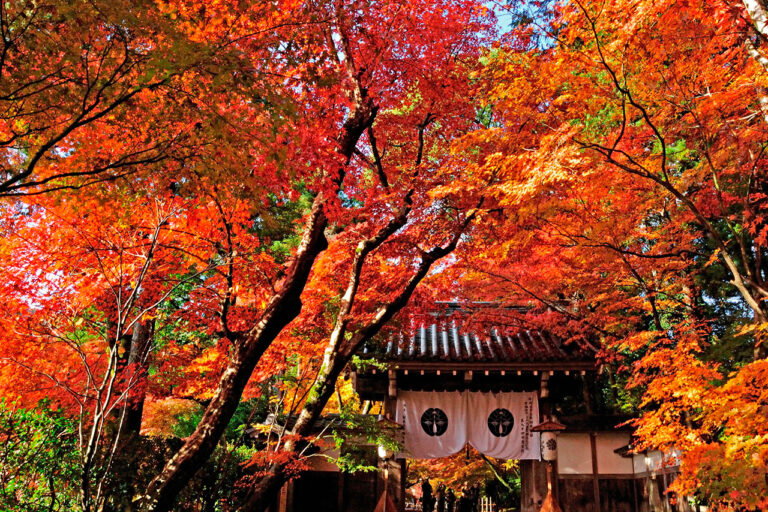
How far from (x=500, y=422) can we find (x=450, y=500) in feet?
39.6

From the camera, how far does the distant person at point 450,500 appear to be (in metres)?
21.9

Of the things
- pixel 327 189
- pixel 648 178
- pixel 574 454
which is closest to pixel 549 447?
pixel 574 454

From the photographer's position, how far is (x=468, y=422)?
1228 centimetres

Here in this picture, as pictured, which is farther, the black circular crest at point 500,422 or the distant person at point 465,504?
the distant person at point 465,504

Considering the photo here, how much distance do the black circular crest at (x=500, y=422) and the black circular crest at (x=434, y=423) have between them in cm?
110

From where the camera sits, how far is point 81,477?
5.23 metres

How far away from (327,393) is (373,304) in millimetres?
2649

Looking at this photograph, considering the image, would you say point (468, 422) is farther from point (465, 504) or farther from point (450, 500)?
point (450, 500)

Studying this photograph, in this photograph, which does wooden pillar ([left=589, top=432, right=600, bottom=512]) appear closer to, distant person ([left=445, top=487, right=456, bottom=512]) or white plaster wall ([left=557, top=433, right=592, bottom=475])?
white plaster wall ([left=557, top=433, right=592, bottom=475])

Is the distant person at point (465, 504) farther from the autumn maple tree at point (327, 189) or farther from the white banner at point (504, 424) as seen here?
the autumn maple tree at point (327, 189)

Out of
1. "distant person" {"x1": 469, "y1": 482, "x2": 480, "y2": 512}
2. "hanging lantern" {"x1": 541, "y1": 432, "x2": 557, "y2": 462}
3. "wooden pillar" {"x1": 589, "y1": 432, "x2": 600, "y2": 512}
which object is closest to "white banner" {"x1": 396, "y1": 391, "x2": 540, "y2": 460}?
"hanging lantern" {"x1": 541, "y1": 432, "x2": 557, "y2": 462}

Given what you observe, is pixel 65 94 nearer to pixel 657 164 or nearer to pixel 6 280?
pixel 6 280

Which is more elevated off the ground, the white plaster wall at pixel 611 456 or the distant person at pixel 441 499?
the white plaster wall at pixel 611 456

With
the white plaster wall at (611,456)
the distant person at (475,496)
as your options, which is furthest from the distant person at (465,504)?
the white plaster wall at (611,456)
